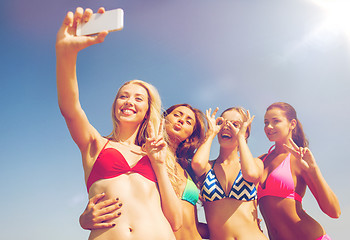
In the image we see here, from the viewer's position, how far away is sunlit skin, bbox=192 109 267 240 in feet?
18.1

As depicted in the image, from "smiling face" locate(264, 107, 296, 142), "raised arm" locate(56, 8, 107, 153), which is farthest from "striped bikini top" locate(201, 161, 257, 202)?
"raised arm" locate(56, 8, 107, 153)

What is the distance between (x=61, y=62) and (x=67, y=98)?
40 centimetres

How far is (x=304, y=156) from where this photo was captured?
19.3ft

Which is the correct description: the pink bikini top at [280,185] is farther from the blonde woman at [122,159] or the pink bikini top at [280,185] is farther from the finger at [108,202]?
the finger at [108,202]

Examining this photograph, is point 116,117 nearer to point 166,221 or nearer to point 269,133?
point 166,221

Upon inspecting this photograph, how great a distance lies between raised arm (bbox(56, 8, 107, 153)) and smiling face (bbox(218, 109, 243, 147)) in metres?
3.66

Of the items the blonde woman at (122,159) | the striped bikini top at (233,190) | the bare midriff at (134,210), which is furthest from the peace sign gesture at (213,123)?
the bare midriff at (134,210)

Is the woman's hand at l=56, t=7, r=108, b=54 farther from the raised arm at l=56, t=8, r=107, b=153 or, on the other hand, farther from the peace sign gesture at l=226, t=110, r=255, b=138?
the peace sign gesture at l=226, t=110, r=255, b=138

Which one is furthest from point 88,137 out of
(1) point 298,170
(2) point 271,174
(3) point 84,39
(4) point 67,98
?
(1) point 298,170

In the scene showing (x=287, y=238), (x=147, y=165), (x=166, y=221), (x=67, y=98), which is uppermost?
(x=67, y=98)

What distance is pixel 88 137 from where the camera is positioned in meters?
3.85

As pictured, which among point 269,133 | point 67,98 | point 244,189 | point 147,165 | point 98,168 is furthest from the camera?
point 269,133

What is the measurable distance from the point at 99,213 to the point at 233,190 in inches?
117

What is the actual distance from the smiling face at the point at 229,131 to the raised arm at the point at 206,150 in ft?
0.47
